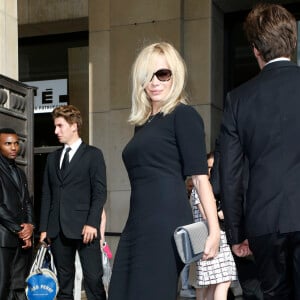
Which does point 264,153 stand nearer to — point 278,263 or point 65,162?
point 278,263

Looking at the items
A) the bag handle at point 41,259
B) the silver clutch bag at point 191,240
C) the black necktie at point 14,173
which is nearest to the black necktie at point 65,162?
the black necktie at point 14,173

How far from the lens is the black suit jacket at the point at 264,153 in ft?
11.5

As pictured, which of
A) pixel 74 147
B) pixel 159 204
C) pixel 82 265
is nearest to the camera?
pixel 159 204

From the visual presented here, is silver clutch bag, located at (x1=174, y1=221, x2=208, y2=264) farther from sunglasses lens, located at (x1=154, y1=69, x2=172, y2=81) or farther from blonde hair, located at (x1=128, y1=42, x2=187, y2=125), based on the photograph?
sunglasses lens, located at (x1=154, y1=69, x2=172, y2=81)

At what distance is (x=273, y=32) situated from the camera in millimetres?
3664

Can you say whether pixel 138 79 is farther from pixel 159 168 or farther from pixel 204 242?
pixel 204 242

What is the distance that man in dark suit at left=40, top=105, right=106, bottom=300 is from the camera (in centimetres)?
727

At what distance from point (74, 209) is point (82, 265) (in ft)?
1.85

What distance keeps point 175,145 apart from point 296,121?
750mm

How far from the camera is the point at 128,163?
4.16m

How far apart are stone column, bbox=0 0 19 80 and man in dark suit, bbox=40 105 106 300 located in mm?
1548

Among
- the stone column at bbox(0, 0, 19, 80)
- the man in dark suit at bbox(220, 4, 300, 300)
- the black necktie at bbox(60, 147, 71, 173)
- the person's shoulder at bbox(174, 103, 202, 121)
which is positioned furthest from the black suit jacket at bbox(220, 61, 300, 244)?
the stone column at bbox(0, 0, 19, 80)

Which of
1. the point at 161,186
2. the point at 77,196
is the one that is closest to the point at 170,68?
the point at 161,186

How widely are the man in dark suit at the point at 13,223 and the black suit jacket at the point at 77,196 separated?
26 cm
